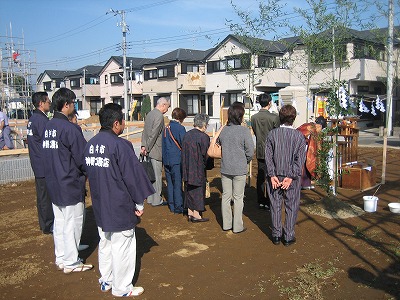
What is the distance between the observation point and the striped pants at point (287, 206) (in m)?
4.52

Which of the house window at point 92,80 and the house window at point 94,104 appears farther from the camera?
the house window at point 94,104

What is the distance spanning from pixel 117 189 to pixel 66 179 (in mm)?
922

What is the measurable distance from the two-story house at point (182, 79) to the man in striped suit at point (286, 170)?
28999 millimetres

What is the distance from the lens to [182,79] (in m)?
34.8

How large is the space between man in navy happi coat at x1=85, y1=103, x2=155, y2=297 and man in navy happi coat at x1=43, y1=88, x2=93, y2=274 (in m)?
0.65

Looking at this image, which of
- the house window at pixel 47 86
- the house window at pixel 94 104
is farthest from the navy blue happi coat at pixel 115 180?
the house window at pixel 47 86

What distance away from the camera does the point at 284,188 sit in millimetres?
4465

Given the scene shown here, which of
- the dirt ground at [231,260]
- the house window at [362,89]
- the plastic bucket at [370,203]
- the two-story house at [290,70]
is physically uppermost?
the two-story house at [290,70]

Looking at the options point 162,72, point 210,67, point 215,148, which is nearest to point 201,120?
point 215,148

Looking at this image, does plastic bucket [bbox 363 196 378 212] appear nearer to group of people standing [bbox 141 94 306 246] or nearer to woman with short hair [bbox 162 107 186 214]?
group of people standing [bbox 141 94 306 246]

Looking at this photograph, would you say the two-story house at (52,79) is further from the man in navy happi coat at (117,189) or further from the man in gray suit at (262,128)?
the man in navy happi coat at (117,189)

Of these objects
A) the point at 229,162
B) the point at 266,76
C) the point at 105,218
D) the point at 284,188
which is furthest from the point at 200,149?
Result: the point at 266,76

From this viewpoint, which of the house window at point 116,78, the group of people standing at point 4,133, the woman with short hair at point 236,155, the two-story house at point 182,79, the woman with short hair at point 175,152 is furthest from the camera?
the house window at point 116,78

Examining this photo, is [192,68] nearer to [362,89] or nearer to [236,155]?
[362,89]
